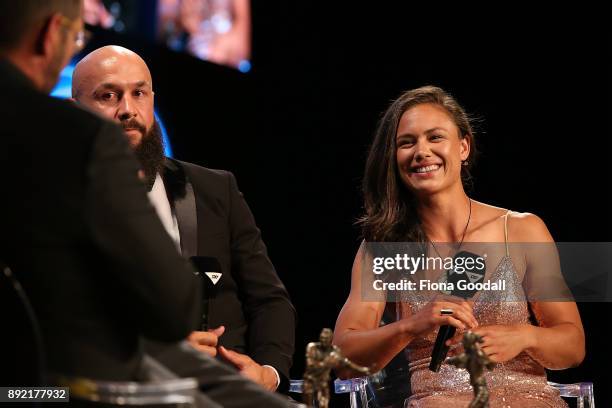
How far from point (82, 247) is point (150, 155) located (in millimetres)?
1635

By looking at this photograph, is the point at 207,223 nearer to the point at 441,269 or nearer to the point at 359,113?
the point at 441,269

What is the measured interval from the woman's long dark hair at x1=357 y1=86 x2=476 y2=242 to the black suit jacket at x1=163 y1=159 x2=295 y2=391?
1.58 feet

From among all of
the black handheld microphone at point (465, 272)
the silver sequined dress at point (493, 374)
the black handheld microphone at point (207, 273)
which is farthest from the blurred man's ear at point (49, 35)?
the black handheld microphone at point (465, 272)

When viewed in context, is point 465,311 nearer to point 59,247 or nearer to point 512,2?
point 59,247

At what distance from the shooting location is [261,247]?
10.5ft

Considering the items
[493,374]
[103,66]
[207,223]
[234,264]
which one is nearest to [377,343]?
[493,374]

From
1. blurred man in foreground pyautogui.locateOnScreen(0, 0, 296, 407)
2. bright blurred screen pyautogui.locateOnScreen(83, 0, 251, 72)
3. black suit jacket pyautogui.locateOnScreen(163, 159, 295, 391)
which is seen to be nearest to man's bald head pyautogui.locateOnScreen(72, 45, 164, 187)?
black suit jacket pyautogui.locateOnScreen(163, 159, 295, 391)

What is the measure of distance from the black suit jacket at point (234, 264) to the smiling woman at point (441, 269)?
29cm

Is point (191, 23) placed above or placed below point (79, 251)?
above

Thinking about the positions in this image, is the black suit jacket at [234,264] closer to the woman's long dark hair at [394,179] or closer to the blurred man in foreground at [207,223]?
the blurred man in foreground at [207,223]

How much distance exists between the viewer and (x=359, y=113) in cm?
585

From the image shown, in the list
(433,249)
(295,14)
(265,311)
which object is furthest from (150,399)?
(295,14)

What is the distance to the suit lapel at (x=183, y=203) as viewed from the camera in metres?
2.98

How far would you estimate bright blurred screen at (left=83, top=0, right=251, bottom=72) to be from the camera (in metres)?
4.93
